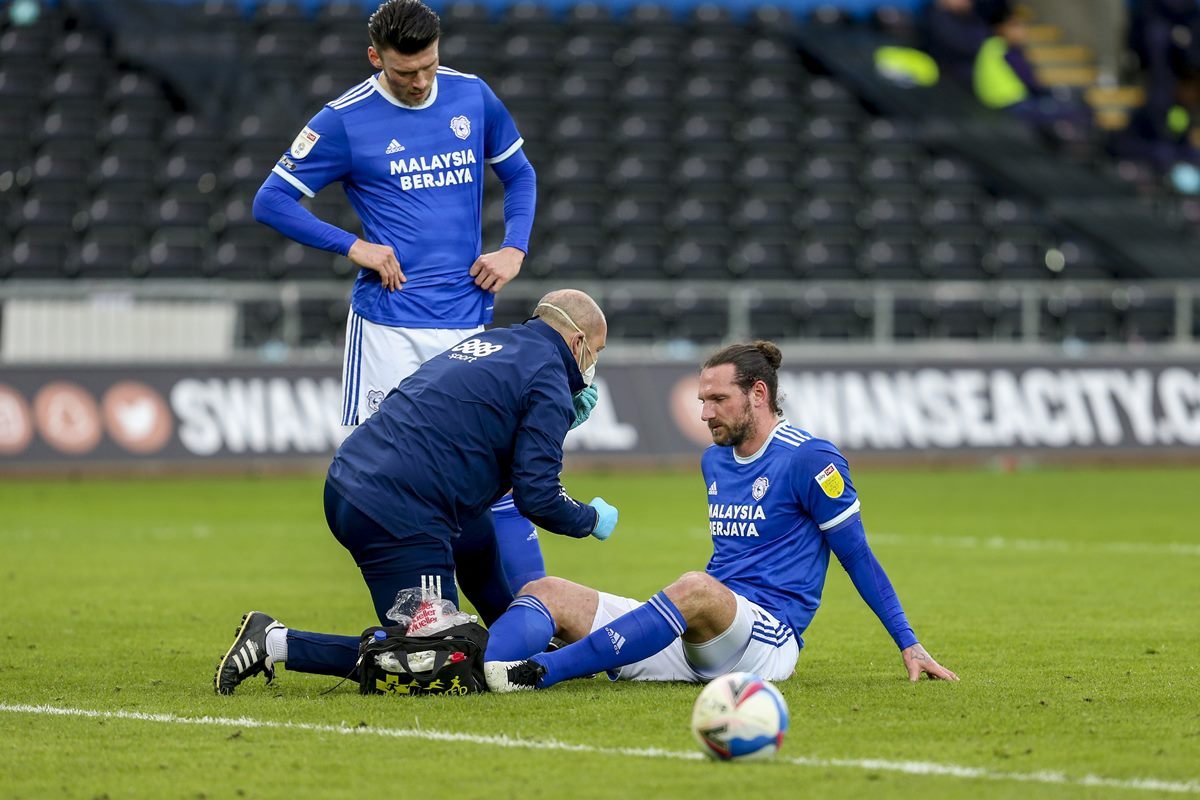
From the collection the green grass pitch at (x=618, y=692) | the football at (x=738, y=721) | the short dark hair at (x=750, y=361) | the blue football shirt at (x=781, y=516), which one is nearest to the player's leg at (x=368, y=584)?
the green grass pitch at (x=618, y=692)

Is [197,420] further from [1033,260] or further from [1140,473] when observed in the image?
[1033,260]

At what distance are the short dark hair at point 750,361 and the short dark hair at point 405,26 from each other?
175cm

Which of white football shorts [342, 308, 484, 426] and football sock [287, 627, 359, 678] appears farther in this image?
white football shorts [342, 308, 484, 426]

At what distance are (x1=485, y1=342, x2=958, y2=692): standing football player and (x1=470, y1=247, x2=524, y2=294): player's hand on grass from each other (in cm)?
128

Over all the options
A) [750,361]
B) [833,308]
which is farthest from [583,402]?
[833,308]

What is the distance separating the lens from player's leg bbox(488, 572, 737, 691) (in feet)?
22.4

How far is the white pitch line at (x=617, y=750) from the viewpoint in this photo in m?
5.09

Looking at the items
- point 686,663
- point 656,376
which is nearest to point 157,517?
point 656,376

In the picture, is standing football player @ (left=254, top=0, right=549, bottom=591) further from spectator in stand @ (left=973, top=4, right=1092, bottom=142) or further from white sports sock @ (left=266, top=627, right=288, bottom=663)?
spectator in stand @ (left=973, top=4, right=1092, bottom=142)

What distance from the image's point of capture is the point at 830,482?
703 cm

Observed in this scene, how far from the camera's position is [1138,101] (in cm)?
3083

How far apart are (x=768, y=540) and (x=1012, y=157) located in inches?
849

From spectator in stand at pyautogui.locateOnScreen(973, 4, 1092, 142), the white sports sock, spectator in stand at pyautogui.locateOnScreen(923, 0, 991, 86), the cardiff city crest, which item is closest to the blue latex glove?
the cardiff city crest

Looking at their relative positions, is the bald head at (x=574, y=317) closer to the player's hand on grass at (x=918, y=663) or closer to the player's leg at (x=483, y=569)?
the player's leg at (x=483, y=569)
